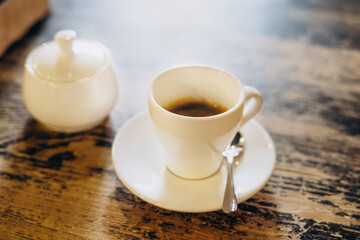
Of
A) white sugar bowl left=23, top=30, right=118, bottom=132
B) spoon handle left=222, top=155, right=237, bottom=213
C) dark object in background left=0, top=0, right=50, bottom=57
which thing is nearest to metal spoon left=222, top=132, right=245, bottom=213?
spoon handle left=222, top=155, right=237, bottom=213

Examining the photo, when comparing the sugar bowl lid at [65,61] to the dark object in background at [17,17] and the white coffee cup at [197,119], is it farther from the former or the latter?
the dark object in background at [17,17]

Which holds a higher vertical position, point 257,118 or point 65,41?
point 65,41

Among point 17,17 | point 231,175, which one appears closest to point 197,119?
point 231,175

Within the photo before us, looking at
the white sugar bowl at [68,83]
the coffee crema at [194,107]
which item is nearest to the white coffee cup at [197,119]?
the coffee crema at [194,107]

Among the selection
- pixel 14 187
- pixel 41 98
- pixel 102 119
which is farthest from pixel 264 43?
pixel 14 187

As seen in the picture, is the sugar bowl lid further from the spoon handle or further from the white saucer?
the spoon handle

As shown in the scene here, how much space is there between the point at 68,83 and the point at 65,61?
0.04 meters

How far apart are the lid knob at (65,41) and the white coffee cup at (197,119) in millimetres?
202

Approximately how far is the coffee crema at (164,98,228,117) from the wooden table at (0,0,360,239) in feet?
0.54

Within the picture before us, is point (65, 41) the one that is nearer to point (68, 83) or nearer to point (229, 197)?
point (68, 83)

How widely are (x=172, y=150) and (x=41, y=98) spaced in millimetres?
287

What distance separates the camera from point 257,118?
2.47ft

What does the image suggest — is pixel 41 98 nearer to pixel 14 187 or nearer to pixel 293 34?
pixel 14 187

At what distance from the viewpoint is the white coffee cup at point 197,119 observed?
49 cm
